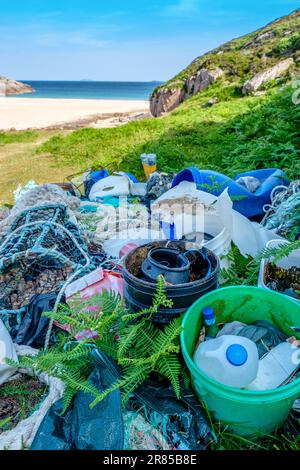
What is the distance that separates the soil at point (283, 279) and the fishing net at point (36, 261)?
4.45 feet

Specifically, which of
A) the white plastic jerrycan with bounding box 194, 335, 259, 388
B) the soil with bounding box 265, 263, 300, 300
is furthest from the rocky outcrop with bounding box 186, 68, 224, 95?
the white plastic jerrycan with bounding box 194, 335, 259, 388

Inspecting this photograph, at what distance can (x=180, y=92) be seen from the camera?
763 inches

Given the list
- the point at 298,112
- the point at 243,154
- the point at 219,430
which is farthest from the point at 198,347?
the point at 298,112

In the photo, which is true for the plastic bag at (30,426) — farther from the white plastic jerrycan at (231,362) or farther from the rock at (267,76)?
the rock at (267,76)

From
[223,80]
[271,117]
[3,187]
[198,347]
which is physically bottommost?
[3,187]

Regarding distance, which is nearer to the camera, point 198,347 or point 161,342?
point 161,342

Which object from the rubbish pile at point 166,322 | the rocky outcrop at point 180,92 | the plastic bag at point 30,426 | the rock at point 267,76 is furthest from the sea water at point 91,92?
the plastic bag at point 30,426

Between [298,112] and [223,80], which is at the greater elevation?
[223,80]

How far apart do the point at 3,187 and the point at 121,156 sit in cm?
252

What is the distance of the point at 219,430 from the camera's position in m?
1.49

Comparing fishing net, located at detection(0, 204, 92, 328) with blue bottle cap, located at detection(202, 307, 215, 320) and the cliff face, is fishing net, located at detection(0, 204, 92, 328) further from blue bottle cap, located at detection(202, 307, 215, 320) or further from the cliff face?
the cliff face
